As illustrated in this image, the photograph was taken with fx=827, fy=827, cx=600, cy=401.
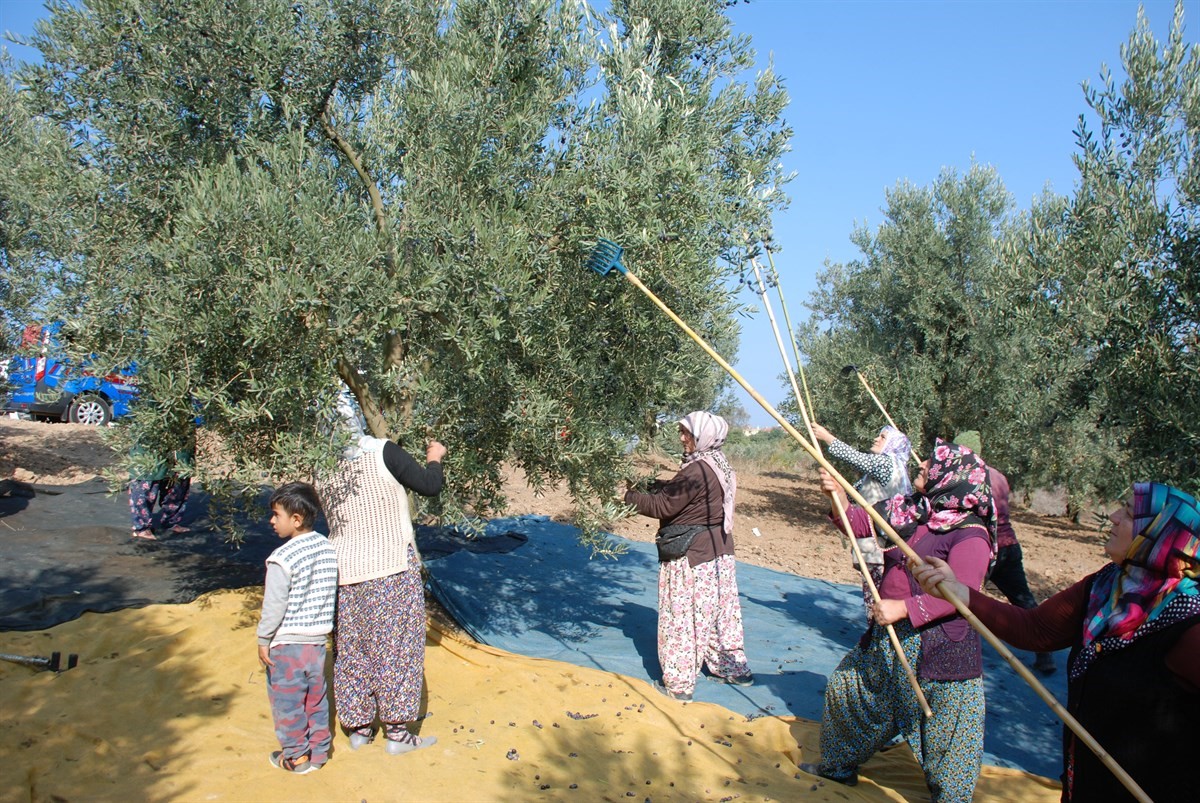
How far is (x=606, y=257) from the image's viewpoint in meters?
4.53

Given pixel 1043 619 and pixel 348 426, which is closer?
pixel 1043 619

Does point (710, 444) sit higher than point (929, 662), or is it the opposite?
point (710, 444)

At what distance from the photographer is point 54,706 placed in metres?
4.81

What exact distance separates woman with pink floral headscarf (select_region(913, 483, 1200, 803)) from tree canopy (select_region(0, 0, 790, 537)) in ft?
8.99

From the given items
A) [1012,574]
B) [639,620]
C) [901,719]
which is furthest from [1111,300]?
[639,620]

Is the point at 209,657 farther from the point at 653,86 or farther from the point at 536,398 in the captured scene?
the point at 653,86

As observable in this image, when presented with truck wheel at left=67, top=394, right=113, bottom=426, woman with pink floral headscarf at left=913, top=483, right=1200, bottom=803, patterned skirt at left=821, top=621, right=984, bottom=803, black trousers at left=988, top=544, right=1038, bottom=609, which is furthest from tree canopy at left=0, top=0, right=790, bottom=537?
truck wheel at left=67, top=394, right=113, bottom=426

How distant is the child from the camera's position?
432 centimetres

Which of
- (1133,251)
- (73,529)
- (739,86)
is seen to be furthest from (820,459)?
(73,529)

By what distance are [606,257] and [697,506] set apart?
239 centimetres

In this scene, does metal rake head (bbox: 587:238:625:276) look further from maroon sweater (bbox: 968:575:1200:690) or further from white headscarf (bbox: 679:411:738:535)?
maroon sweater (bbox: 968:575:1200:690)

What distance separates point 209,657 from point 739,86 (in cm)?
536

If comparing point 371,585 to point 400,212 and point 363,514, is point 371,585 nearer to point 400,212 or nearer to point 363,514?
point 363,514

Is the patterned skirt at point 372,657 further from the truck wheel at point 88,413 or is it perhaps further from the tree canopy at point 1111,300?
the truck wheel at point 88,413
